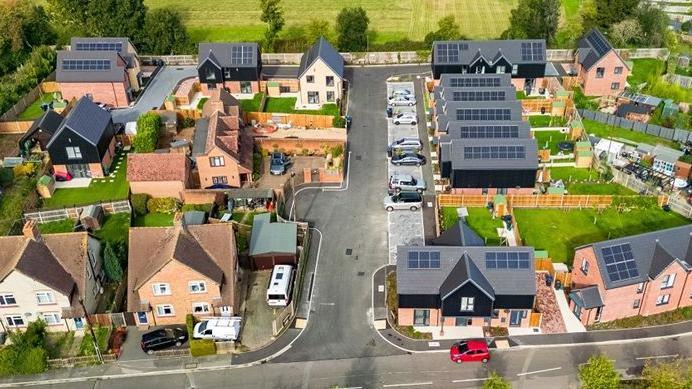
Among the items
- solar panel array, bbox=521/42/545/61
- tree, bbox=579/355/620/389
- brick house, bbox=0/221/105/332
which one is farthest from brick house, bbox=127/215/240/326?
solar panel array, bbox=521/42/545/61

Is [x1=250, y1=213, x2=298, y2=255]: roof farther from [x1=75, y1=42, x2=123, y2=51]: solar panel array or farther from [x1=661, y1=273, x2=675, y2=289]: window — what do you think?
[x1=75, y1=42, x2=123, y2=51]: solar panel array

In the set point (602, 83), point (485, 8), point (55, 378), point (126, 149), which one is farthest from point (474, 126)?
point (485, 8)

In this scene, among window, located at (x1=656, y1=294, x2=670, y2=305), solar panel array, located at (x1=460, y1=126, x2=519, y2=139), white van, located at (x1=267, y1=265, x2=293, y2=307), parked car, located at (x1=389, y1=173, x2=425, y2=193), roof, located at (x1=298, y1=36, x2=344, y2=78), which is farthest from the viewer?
roof, located at (x1=298, y1=36, x2=344, y2=78)

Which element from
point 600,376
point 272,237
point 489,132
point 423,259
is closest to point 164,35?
point 272,237

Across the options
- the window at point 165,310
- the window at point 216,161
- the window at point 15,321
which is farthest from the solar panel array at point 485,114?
the window at point 15,321

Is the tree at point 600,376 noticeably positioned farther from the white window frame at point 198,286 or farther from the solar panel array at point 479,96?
the solar panel array at point 479,96

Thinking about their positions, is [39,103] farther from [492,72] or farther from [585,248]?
[585,248]
